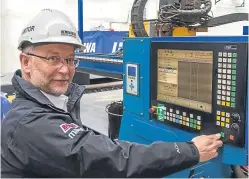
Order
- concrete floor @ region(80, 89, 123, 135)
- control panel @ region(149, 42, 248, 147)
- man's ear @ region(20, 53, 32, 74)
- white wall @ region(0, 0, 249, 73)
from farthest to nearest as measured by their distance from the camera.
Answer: white wall @ region(0, 0, 249, 73)
concrete floor @ region(80, 89, 123, 135)
man's ear @ region(20, 53, 32, 74)
control panel @ region(149, 42, 248, 147)

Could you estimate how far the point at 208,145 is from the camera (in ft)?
3.64

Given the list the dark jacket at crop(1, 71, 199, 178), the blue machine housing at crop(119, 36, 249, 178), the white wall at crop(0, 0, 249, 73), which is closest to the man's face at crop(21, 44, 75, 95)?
the dark jacket at crop(1, 71, 199, 178)

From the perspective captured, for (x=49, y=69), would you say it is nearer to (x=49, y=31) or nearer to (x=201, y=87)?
(x=49, y=31)

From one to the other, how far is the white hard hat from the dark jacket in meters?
0.26

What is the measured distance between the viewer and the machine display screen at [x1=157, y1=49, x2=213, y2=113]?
1.16 metres

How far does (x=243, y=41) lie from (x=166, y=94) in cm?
43

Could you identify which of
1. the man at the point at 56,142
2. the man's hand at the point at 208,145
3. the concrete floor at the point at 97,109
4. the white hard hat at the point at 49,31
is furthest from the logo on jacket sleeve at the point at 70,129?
the concrete floor at the point at 97,109

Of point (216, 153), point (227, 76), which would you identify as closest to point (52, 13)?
point (227, 76)

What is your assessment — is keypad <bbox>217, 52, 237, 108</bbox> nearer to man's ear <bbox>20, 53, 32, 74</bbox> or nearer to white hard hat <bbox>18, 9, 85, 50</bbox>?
white hard hat <bbox>18, 9, 85, 50</bbox>

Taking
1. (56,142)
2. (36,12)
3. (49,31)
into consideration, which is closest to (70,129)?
(56,142)

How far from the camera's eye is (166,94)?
135 centimetres

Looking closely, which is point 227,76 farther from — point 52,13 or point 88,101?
point 88,101

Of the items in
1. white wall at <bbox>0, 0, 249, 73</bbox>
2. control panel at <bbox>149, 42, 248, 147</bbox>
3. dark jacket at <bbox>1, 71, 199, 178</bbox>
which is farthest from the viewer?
white wall at <bbox>0, 0, 249, 73</bbox>

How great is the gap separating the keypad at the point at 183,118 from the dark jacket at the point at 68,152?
18 cm
